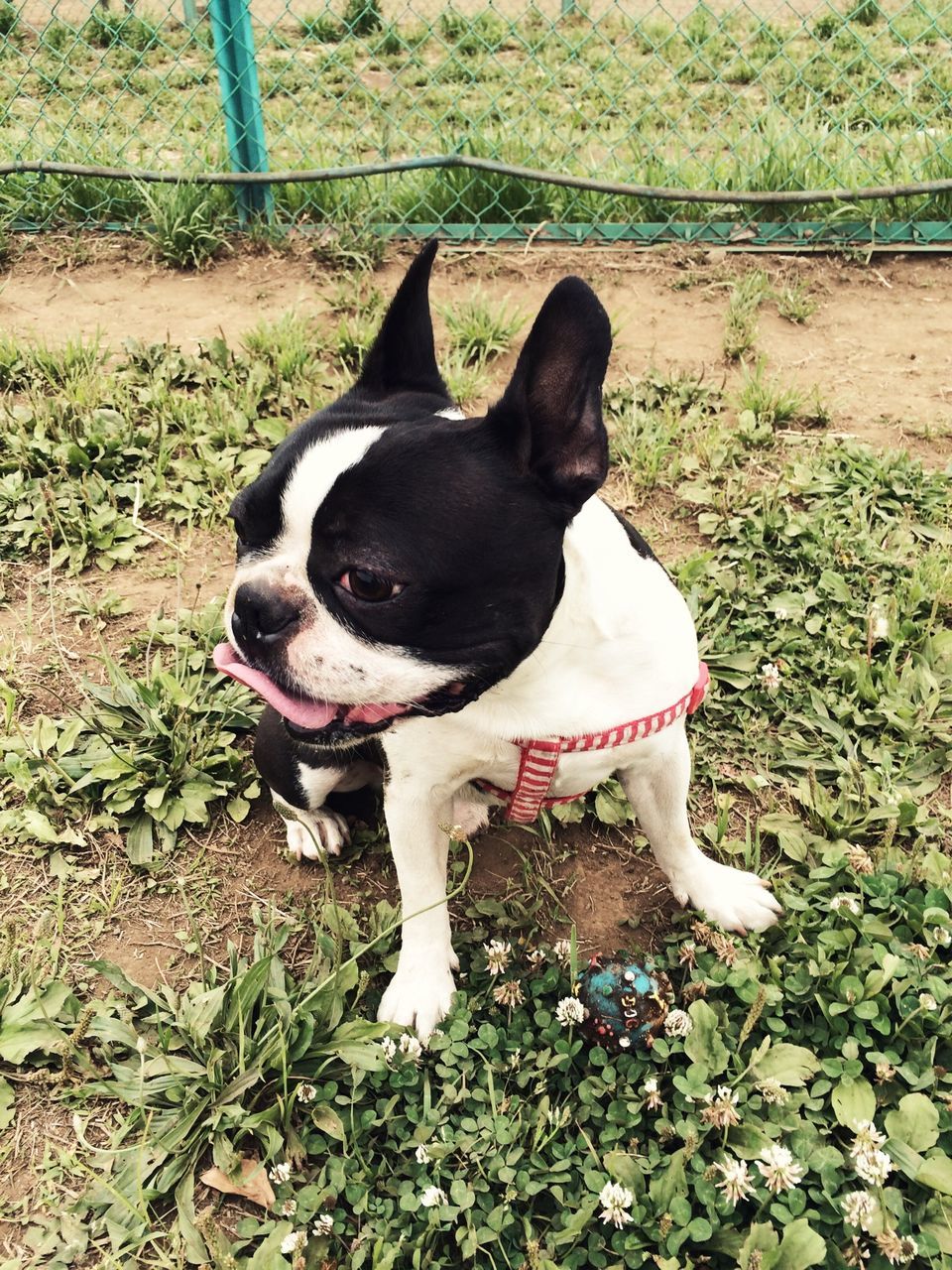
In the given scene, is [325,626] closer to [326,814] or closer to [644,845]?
[326,814]

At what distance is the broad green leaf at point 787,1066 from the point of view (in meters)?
1.93

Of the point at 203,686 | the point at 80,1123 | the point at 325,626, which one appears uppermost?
the point at 325,626

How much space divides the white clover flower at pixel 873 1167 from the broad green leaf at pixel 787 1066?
0.21 meters

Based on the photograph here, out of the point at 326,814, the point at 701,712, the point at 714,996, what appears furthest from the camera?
the point at 701,712

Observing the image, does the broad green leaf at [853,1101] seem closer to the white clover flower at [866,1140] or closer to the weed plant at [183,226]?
the white clover flower at [866,1140]

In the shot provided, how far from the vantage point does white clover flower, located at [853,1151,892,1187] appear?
5.58ft

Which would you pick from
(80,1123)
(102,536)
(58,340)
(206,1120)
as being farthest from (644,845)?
(58,340)

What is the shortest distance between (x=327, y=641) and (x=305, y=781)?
731mm

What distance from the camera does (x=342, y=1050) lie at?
2.05 m

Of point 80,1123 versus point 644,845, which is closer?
point 80,1123

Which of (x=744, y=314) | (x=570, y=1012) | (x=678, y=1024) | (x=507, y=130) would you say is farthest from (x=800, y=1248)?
(x=507, y=130)

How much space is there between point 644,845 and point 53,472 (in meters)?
2.25

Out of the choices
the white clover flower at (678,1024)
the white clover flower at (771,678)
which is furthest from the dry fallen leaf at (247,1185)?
the white clover flower at (771,678)

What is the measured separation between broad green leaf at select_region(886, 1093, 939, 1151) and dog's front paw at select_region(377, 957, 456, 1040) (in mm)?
832
